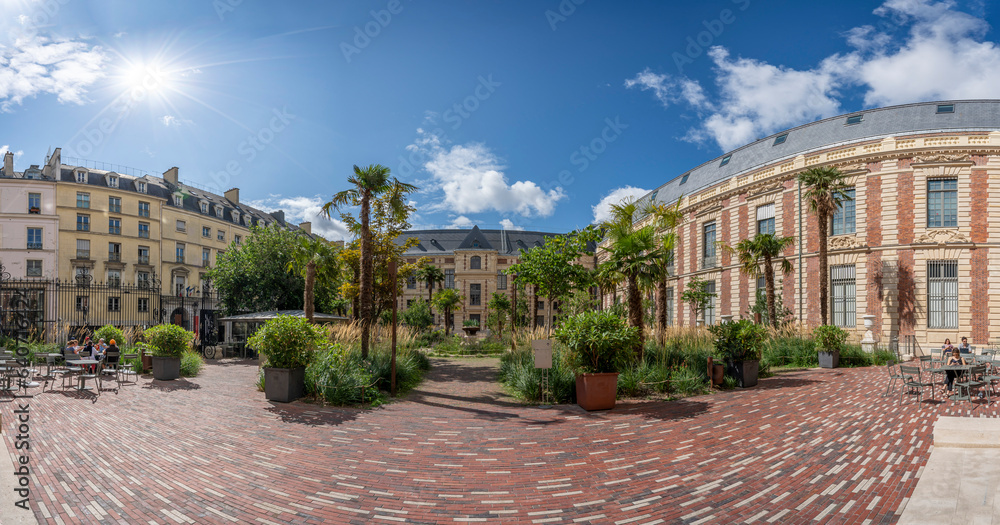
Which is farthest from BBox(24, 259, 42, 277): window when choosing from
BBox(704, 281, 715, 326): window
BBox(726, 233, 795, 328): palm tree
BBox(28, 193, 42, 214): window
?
BBox(726, 233, 795, 328): palm tree

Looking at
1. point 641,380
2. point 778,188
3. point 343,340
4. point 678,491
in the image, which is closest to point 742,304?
point 778,188

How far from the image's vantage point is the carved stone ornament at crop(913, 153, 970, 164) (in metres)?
22.1

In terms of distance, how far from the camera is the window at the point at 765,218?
28625 millimetres

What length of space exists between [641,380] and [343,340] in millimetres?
8123

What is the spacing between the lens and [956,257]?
2212 centimetres

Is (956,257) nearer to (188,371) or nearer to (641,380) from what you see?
(641,380)

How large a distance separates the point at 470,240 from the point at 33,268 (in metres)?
46.0

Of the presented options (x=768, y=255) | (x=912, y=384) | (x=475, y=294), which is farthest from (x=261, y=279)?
(x=475, y=294)

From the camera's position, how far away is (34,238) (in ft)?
132

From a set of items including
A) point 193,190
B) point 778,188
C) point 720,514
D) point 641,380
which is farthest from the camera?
point 193,190

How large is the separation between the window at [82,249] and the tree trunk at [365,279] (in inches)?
1615

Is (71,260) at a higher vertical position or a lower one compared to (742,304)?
higher

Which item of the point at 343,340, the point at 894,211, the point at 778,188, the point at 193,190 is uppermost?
the point at 193,190

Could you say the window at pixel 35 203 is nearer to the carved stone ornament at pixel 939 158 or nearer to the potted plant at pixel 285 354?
the potted plant at pixel 285 354
